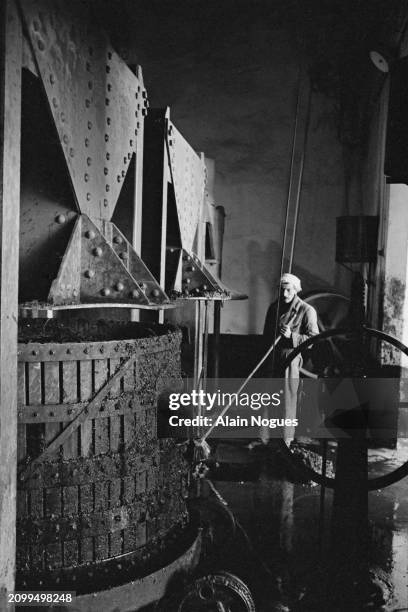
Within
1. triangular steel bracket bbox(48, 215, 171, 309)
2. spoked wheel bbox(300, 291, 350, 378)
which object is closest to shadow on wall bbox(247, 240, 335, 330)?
spoked wheel bbox(300, 291, 350, 378)

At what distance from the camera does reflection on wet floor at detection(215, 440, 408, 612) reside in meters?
3.54

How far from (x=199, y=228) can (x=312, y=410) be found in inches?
131

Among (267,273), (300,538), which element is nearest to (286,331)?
(300,538)

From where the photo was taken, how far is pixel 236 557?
396 cm

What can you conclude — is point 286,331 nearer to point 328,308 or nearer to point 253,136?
point 328,308

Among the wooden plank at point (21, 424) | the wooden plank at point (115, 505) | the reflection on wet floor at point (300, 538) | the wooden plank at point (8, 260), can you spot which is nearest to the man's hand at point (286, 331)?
the reflection on wet floor at point (300, 538)

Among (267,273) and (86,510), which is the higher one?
(267,273)

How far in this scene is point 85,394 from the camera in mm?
3350

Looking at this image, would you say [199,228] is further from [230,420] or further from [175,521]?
[175,521]

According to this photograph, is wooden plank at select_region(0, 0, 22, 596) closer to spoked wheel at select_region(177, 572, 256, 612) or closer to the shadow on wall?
spoked wheel at select_region(177, 572, 256, 612)

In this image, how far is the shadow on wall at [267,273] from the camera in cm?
1095

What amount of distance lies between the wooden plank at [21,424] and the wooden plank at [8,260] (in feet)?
2.50

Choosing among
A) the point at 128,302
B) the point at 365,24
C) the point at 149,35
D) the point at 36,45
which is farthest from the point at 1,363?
the point at 149,35

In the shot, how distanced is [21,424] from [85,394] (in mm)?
402
